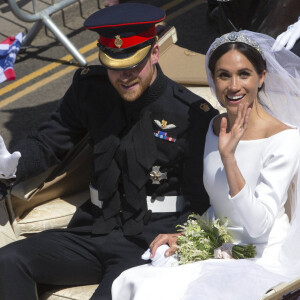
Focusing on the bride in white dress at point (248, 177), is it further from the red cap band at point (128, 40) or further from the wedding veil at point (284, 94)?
the red cap band at point (128, 40)

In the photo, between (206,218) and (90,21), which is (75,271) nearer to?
(206,218)

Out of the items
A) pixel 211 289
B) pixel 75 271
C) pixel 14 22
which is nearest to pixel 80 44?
pixel 14 22

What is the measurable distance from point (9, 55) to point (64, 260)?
3.29 meters

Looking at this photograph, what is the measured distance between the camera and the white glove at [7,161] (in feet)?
11.7

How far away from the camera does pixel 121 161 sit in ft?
12.0

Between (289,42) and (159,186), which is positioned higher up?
(289,42)

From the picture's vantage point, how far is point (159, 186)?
3703 mm

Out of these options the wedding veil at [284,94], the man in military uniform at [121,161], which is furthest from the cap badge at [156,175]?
the wedding veil at [284,94]

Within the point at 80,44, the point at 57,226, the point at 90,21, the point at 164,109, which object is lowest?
the point at 80,44

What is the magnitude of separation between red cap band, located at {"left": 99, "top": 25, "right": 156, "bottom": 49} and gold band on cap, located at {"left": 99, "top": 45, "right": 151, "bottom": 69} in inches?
1.9

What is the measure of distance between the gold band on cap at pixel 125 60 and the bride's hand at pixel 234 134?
0.59m

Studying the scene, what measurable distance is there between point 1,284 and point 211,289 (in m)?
1.08

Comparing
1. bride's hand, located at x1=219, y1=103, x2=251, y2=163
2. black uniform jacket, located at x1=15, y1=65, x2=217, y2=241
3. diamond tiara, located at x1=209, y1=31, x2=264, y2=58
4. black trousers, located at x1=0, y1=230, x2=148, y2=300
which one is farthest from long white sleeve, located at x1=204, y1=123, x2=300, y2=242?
black trousers, located at x1=0, y1=230, x2=148, y2=300

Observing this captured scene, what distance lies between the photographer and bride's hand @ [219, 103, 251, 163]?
10.0 feet
